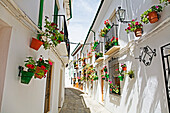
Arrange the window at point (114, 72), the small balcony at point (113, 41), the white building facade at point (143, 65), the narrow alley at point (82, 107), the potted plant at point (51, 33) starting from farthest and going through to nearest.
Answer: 1. the narrow alley at point (82, 107)
2. the window at point (114, 72)
3. the small balcony at point (113, 41)
4. the white building facade at point (143, 65)
5. the potted plant at point (51, 33)

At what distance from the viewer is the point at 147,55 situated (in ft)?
12.0

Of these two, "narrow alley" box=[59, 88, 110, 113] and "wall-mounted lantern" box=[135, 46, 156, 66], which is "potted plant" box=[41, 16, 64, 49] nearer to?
"wall-mounted lantern" box=[135, 46, 156, 66]

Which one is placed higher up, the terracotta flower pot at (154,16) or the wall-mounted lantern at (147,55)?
the terracotta flower pot at (154,16)

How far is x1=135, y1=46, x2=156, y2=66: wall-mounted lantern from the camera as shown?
137 inches

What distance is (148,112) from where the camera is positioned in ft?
11.5

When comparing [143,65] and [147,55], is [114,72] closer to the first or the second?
[143,65]

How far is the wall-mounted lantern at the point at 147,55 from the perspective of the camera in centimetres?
348

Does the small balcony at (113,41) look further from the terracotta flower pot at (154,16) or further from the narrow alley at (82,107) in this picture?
the narrow alley at (82,107)

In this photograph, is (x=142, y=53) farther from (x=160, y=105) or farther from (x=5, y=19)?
(x=5, y=19)

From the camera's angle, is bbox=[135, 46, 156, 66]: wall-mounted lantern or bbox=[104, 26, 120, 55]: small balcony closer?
bbox=[135, 46, 156, 66]: wall-mounted lantern

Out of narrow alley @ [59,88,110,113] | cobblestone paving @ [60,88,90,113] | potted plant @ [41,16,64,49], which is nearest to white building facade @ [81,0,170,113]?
narrow alley @ [59,88,110,113]

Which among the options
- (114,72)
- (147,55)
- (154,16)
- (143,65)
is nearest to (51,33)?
(154,16)

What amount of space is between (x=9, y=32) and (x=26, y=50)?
61cm

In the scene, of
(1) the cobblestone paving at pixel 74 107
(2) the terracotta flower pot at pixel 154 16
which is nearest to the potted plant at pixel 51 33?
(2) the terracotta flower pot at pixel 154 16
